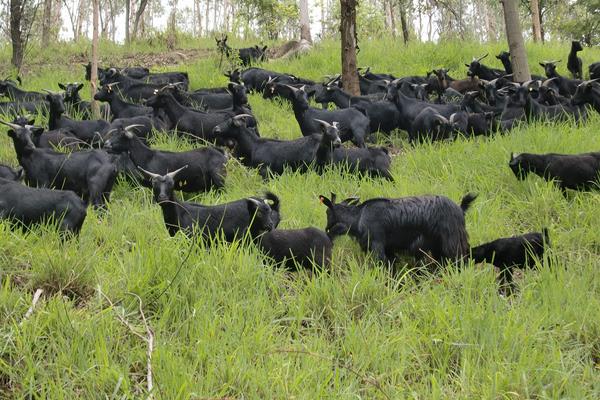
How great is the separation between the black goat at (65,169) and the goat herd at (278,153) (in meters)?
0.01

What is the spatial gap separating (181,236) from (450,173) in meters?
4.06

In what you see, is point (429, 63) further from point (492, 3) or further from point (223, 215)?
Answer: point (492, 3)

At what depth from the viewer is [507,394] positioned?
3.99 m

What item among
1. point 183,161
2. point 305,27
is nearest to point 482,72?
point 305,27

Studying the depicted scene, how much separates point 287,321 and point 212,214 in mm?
2064

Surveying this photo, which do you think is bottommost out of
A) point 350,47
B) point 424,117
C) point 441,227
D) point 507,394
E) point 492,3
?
point 507,394

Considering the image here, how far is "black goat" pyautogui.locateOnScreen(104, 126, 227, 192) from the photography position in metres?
8.81

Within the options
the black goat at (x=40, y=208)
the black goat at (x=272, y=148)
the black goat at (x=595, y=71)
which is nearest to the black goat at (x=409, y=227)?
the black goat at (x=40, y=208)

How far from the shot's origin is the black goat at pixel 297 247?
21.0 ft

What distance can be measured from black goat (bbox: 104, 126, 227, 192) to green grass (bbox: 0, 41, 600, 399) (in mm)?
1532

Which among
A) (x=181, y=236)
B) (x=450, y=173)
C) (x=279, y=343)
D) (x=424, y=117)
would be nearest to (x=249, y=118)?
(x=424, y=117)

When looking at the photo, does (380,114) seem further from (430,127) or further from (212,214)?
(212,214)

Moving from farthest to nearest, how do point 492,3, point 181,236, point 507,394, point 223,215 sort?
point 492,3
point 223,215
point 181,236
point 507,394

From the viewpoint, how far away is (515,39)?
12.2 metres
